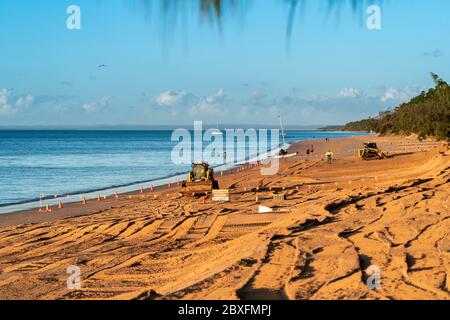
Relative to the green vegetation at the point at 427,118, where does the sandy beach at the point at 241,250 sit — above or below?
below

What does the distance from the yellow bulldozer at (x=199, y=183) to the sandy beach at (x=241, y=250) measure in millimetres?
3048

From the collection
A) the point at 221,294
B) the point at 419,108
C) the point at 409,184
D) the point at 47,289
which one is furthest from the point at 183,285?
the point at 419,108

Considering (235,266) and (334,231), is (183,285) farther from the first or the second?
(334,231)

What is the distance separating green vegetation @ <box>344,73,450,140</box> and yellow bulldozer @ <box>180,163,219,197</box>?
56.9 metres

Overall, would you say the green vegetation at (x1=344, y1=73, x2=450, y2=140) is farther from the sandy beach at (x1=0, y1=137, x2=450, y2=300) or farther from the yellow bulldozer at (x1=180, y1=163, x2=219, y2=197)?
the sandy beach at (x1=0, y1=137, x2=450, y2=300)

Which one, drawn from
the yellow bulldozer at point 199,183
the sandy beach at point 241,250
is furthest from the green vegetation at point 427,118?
the sandy beach at point 241,250

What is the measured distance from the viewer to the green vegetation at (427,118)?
91.2 m

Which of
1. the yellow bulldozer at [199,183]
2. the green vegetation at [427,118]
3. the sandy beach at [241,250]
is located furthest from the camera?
the green vegetation at [427,118]

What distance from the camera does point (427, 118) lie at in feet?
343

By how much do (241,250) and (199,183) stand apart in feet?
56.2

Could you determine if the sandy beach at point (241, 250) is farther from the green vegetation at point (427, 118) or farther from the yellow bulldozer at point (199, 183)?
the green vegetation at point (427, 118)

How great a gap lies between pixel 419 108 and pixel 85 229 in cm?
10567

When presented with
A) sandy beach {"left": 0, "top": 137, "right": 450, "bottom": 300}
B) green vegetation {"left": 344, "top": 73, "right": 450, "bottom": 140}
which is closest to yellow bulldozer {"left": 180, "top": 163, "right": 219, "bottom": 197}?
sandy beach {"left": 0, "top": 137, "right": 450, "bottom": 300}

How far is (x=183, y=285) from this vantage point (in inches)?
394
